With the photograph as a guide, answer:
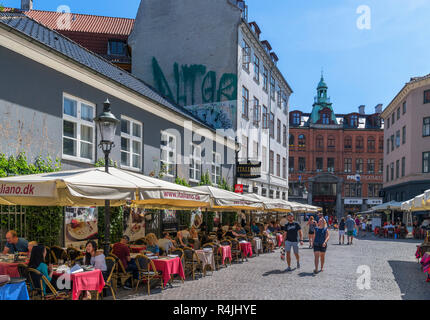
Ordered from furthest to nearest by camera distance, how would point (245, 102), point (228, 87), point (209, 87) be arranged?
point (245, 102) → point (209, 87) → point (228, 87)

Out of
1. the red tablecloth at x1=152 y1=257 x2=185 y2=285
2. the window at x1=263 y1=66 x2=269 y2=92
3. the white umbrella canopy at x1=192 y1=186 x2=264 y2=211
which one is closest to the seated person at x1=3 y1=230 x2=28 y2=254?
the red tablecloth at x1=152 y1=257 x2=185 y2=285

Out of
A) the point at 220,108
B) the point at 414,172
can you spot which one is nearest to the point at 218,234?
the point at 220,108

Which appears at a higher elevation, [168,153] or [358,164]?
[358,164]

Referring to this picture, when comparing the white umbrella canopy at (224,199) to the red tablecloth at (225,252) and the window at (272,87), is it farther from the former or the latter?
the window at (272,87)

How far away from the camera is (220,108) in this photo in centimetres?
2830

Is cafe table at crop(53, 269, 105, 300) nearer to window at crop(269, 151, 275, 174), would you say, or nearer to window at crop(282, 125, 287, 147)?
window at crop(269, 151, 275, 174)

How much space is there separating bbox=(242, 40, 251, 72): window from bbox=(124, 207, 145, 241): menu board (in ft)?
52.7

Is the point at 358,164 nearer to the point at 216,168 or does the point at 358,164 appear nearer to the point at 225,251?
the point at 216,168

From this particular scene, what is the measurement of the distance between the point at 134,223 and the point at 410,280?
9972 millimetres

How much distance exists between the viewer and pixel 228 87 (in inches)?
1107

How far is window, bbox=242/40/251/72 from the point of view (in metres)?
29.3

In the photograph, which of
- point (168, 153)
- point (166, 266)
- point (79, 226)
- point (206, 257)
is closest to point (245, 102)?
point (168, 153)

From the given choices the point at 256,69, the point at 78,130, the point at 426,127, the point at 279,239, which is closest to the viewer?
the point at 78,130
